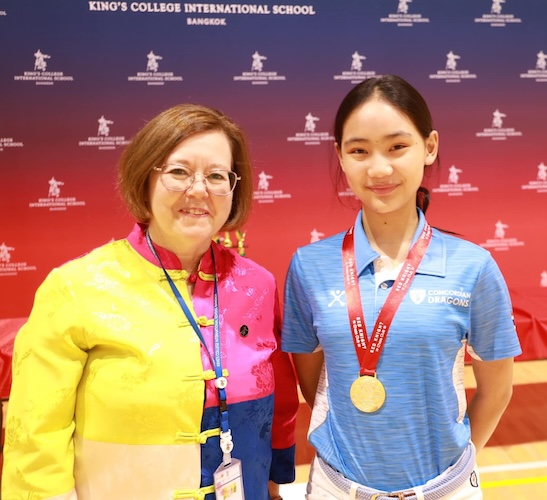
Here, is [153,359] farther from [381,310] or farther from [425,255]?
[425,255]

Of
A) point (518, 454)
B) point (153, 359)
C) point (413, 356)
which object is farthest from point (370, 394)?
point (518, 454)

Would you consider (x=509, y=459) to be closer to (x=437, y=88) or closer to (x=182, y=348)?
(x=182, y=348)

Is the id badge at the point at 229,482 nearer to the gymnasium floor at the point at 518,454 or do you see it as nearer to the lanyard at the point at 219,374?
the lanyard at the point at 219,374

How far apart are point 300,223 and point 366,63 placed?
157 cm

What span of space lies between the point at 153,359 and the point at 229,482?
387mm

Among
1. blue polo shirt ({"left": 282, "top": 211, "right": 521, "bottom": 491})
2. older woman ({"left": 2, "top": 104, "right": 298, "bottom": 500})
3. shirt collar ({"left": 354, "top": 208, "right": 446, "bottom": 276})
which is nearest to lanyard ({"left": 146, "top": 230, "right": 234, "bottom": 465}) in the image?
older woman ({"left": 2, "top": 104, "right": 298, "bottom": 500})

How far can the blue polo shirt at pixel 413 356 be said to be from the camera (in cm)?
139

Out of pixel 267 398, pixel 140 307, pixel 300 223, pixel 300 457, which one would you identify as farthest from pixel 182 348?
pixel 300 223

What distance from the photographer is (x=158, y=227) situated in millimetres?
1517

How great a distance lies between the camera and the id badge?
139 centimetres

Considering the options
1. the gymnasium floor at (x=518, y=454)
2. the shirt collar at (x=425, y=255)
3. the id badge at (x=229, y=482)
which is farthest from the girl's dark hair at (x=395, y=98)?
the gymnasium floor at (x=518, y=454)

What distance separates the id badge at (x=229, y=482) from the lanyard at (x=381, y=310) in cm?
42

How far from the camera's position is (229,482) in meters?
1.41

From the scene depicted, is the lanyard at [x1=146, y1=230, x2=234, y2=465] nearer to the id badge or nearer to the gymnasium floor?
the id badge
